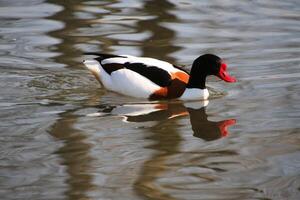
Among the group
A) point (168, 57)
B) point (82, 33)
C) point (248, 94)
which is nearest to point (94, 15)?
point (82, 33)

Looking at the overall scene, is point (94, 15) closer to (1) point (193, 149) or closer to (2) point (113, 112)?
(2) point (113, 112)

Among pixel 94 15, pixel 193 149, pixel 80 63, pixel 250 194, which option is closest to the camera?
pixel 250 194

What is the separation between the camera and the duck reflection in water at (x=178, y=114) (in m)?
8.21

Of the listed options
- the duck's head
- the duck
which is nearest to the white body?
the duck

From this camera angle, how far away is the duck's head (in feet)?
31.9

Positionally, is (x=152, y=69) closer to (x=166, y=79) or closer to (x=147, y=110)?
(x=166, y=79)

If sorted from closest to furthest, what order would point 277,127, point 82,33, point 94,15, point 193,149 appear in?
1. point 193,149
2. point 277,127
3. point 82,33
4. point 94,15

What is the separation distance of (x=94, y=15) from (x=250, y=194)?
7.94 meters

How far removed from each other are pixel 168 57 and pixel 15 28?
2836 mm

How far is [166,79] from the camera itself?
32.0 ft

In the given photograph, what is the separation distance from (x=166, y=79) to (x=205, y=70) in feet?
1.57

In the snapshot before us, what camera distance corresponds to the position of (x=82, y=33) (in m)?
12.6

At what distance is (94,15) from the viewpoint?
13758mm

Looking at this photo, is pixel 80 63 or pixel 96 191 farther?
pixel 80 63
